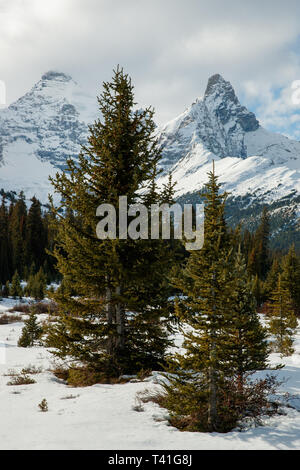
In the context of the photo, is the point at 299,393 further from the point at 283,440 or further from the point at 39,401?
the point at 39,401

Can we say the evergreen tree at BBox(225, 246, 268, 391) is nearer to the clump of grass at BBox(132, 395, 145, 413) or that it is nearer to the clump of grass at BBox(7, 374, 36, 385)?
the clump of grass at BBox(132, 395, 145, 413)

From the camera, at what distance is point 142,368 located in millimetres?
8781

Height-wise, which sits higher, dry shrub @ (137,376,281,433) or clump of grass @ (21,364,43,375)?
dry shrub @ (137,376,281,433)

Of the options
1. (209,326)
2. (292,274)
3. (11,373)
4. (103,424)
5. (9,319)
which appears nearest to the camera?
(103,424)

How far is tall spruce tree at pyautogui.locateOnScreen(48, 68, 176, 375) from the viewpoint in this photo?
30.2 ft

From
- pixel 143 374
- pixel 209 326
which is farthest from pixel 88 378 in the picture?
pixel 209 326

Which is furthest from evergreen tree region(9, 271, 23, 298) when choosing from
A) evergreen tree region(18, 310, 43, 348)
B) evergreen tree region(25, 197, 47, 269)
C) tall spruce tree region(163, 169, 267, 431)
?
tall spruce tree region(163, 169, 267, 431)

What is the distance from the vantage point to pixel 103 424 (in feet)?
19.6

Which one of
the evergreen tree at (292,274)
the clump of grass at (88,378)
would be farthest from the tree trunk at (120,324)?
the evergreen tree at (292,274)

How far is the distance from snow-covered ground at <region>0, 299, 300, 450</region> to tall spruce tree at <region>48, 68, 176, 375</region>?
4.13 ft

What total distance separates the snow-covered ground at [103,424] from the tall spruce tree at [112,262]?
126 cm

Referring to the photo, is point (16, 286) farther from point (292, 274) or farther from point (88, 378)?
point (88, 378)

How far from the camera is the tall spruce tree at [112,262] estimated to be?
920 centimetres

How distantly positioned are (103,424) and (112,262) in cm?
396
